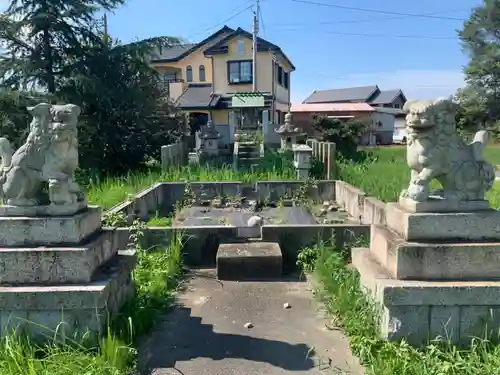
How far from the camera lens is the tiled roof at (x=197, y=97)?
88.1ft

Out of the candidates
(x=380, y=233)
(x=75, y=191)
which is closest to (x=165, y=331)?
(x=75, y=191)

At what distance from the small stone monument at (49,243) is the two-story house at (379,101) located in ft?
110

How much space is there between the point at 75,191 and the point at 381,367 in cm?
259

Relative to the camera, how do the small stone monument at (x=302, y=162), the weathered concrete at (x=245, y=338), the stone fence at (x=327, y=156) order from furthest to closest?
the stone fence at (x=327, y=156), the small stone monument at (x=302, y=162), the weathered concrete at (x=245, y=338)

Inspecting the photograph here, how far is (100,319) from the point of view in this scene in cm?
303

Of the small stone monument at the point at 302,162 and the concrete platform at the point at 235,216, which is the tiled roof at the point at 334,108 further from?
the concrete platform at the point at 235,216

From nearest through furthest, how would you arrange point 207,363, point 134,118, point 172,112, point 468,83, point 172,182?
point 207,363 → point 172,182 → point 134,118 → point 172,112 → point 468,83

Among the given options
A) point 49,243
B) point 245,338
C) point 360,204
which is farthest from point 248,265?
point 360,204

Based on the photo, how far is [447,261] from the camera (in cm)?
311

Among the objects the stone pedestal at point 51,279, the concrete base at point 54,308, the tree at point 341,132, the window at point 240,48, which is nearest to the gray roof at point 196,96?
the window at point 240,48

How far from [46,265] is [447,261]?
3.01m

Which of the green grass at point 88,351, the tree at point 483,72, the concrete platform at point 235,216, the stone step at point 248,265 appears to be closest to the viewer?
the green grass at point 88,351

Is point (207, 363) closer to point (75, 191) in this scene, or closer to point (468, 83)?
point (75, 191)

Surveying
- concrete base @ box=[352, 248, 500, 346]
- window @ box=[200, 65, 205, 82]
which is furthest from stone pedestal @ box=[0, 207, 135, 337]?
window @ box=[200, 65, 205, 82]
